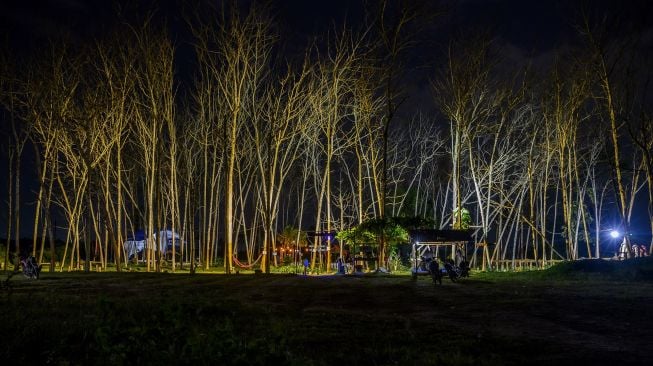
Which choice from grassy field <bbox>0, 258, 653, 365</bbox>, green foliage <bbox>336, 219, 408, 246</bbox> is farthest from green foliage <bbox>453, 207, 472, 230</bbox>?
grassy field <bbox>0, 258, 653, 365</bbox>

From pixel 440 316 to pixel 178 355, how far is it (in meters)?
5.24

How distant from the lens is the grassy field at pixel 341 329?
20.6 feet

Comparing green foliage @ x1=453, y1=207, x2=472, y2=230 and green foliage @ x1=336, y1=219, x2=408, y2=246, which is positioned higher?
green foliage @ x1=453, y1=207, x2=472, y2=230

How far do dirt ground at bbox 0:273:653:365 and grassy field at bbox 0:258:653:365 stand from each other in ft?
0.05

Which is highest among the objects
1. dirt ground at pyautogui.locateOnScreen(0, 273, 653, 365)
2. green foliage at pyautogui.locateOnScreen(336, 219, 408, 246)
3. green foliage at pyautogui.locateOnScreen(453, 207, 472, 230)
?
green foliage at pyautogui.locateOnScreen(453, 207, 472, 230)

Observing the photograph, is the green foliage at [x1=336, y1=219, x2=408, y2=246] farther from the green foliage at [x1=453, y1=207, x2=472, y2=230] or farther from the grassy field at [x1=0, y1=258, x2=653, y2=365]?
the grassy field at [x1=0, y1=258, x2=653, y2=365]

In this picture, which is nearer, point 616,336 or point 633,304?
point 616,336

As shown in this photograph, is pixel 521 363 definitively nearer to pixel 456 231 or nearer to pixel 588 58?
pixel 456 231

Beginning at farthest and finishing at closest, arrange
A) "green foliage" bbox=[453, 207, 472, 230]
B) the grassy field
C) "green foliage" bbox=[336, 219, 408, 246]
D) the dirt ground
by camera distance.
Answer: "green foliage" bbox=[453, 207, 472, 230] < "green foliage" bbox=[336, 219, 408, 246] < the dirt ground < the grassy field

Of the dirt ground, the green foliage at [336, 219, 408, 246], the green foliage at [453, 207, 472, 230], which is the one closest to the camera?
the dirt ground

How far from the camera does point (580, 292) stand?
46.3ft

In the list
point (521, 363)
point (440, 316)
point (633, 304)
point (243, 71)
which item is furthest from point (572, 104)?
point (521, 363)

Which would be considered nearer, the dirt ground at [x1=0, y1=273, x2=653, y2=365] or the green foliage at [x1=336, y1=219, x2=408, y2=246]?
the dirt ground at [x1=0, y1=273, x2=653, y2=365]

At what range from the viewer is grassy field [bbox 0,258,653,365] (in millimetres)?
6281
